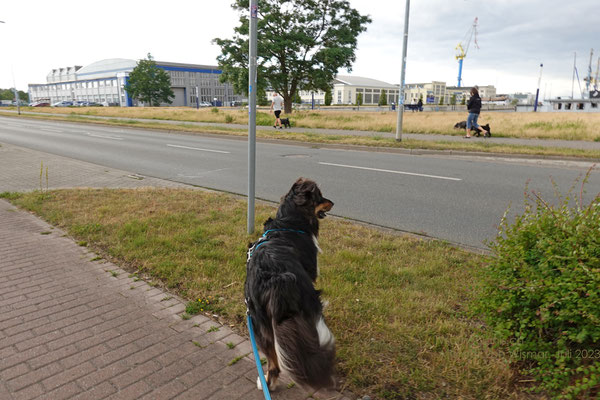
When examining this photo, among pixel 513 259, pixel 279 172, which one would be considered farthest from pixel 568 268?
pixel 279 172

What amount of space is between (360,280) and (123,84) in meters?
123

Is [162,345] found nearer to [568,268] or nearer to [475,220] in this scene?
[568,268]

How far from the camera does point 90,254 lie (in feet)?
15.8

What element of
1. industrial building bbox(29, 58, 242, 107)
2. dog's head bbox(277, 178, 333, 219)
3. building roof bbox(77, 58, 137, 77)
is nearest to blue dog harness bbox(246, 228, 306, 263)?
dog's head bbox(277, 178, 333, 219)

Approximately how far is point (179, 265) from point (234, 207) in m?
2.45

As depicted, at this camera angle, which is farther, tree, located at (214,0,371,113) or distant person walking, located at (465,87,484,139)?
tree, located at (214,0,371,113)

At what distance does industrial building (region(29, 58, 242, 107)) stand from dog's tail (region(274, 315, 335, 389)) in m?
106

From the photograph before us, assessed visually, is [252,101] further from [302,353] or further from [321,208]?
[302,353]

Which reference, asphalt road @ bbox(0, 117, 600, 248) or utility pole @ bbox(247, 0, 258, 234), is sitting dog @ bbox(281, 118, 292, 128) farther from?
utility pole @ bbox(247, 0, 258, 234)

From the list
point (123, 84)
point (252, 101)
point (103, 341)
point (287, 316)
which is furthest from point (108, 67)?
point (287, 316)

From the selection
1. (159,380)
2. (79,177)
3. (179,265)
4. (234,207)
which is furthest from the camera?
(79,177)

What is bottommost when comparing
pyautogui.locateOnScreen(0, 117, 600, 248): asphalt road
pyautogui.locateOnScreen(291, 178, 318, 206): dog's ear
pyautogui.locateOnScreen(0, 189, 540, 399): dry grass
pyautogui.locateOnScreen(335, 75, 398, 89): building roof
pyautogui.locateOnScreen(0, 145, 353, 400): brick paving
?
pyautogui.locateOnScreen(0, 145, 353, 400): brick paving

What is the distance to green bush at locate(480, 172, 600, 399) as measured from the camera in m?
2.00

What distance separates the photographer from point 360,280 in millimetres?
Result: 3967
